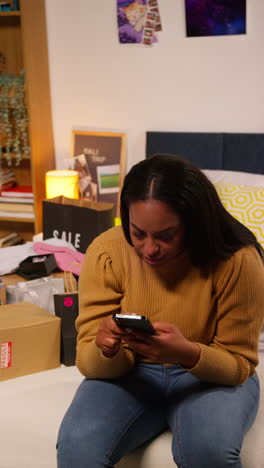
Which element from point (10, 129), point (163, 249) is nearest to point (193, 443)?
point (163, 249)

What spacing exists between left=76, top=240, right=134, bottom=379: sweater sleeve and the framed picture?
5.36 ft

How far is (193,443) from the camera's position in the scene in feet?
3.73

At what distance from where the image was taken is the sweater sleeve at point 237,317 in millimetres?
1238

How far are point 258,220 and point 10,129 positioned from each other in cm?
173

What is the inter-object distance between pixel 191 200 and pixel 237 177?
127 centimetres

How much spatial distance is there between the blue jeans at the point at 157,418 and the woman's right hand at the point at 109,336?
0.12 metres

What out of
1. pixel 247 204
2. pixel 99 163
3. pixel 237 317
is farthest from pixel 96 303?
pixel 99 163

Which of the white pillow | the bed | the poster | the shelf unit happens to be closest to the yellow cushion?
the bed

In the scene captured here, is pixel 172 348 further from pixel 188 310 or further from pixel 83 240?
pixel 83 240

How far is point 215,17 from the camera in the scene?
101 inches

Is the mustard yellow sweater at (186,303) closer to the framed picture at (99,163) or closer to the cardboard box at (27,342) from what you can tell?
the cardboard box at (27,342)

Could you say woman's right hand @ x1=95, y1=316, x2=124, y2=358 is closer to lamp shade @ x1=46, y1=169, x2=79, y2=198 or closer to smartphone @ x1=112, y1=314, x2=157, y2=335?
smartphone @ x1=112, y1=314, x2=157, y2=335

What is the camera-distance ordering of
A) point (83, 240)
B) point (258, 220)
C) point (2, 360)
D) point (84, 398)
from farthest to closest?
point (83, 240)
point (258, 220)
point (2, 360)
point (84, 398)

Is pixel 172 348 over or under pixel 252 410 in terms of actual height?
over
